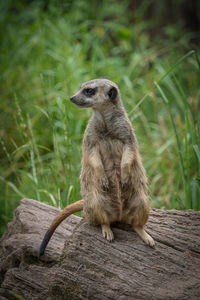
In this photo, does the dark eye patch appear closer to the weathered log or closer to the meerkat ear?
the meerkat ear

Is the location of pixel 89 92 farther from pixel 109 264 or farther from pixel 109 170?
pixel 109 264

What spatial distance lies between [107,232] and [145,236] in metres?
0.30

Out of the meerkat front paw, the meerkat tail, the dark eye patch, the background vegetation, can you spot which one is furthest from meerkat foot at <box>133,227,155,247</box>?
the dark eye patch

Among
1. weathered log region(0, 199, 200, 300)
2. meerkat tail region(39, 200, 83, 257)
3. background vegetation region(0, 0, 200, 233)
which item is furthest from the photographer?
background vegetation region(0, 0, 200, 233)

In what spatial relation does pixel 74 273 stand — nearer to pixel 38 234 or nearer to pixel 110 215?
pixel 110 215

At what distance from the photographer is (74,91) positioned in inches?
202

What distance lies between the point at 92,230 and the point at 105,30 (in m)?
5.75

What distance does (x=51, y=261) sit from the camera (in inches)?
116

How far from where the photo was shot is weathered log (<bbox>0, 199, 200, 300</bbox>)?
7.71ft

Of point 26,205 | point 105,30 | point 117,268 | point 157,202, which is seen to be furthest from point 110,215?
point 105,30

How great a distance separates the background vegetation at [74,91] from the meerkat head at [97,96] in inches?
29.2

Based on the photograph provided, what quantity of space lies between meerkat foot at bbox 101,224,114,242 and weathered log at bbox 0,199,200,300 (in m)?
0.03

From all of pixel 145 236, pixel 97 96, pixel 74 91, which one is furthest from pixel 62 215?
pixel 74 91

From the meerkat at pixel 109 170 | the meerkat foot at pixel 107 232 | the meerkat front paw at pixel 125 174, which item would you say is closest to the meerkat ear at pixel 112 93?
the meerkat at pixel 109 170
